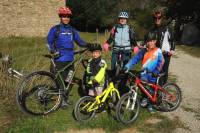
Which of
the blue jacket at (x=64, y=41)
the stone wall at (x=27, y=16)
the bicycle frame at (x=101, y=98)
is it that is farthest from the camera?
the stone wall at (x=27, y=16)

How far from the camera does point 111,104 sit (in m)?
7.92

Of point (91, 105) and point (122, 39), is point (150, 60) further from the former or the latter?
point (91, 105)

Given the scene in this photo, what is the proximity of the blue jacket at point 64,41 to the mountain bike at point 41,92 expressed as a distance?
182 mm

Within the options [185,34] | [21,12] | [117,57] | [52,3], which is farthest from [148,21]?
[117,57]

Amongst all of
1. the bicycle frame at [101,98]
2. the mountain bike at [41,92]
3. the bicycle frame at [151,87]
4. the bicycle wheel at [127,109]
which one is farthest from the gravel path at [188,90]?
the mountain bike at [41,92]

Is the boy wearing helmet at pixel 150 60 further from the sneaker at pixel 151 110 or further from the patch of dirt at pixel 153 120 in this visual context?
the patch of dirt at pixel 153 120

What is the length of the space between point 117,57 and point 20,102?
2.66 m

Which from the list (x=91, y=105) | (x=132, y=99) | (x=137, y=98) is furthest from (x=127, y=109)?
(x=91, y=105)

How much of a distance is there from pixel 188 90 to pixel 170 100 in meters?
2.45

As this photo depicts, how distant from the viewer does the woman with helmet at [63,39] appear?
7.59 metres

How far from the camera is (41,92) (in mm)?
7336

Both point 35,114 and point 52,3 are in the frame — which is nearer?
point 35,114

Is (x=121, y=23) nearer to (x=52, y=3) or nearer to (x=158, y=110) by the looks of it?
(x=158, y=110)

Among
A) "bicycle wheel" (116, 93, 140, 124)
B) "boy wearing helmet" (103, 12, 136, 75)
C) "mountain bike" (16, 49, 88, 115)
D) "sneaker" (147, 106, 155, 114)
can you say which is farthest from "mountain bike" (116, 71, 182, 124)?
"mountain bike" (16, 49, 88, 115)
